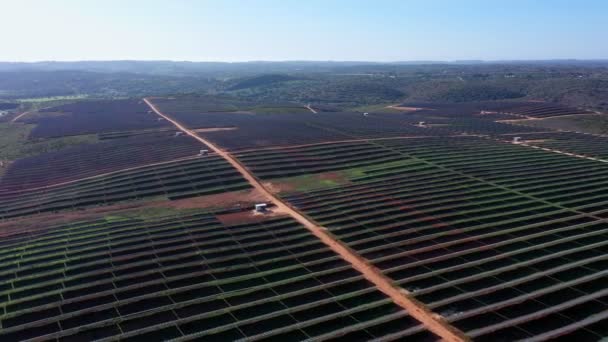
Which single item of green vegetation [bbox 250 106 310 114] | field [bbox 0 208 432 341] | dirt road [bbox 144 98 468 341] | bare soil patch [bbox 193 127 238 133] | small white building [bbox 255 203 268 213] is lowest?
field [bbox 0 208 432 341]

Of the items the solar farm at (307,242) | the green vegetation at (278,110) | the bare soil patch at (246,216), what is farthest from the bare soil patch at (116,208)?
the green vegetation at (278,110)

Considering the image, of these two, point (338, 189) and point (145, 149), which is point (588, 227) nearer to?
point (338, 189)

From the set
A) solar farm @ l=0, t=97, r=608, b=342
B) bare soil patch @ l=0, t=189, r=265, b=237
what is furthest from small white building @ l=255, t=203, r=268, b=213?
bare soil patch @ l=0, t=189, r=265, b=237

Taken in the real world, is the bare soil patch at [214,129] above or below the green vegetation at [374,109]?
above

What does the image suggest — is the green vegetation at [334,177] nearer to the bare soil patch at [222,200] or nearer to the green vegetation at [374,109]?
the bare soil patch at [222,200]

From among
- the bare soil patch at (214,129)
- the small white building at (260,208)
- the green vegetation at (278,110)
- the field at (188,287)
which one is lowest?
the field at (188,287)

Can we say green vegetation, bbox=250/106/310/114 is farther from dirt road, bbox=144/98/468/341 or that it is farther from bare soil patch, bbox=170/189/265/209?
bare soil patch, bbox=170/189/265/209

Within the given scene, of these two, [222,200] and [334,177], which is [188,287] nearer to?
[222,200]
